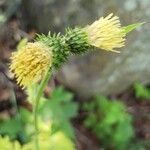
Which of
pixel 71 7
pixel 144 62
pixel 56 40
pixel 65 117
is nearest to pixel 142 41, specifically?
pixel 144 62

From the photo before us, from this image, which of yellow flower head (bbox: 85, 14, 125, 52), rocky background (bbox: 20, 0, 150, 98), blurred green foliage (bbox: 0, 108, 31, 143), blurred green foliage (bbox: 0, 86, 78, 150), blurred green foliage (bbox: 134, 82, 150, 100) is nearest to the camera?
yellow flower head (bbox: 85, 14, 125, 52)

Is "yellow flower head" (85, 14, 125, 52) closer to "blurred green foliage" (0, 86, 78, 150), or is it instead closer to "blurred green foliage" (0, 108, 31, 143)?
"blurred green foliage" (0, 86, 78, 150)

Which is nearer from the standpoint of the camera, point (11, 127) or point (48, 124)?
point (48, 124)

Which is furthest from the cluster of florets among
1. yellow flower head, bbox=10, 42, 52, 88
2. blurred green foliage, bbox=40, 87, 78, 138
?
blurred green foliage, bbox=40, 87, 78, 138

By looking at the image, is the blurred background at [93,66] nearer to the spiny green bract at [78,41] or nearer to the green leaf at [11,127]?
the green leaf at [11,127]

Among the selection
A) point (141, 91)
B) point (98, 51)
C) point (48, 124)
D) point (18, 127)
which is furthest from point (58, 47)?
point (141, 91)

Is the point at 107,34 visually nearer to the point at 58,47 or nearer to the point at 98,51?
the point at 58,47

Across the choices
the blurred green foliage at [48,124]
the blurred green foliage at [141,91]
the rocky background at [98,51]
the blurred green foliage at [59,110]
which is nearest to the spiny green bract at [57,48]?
the blurred green foliage at [48,124]
